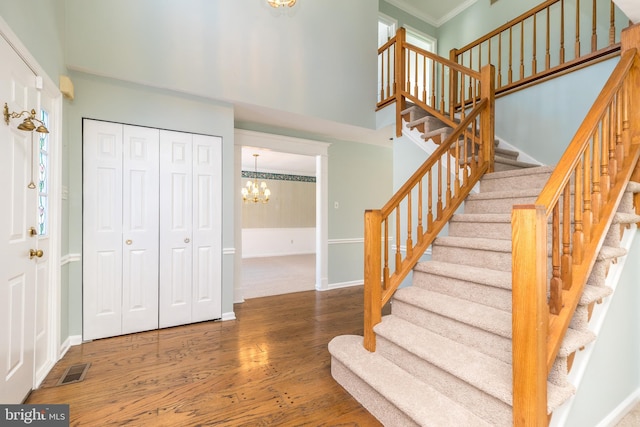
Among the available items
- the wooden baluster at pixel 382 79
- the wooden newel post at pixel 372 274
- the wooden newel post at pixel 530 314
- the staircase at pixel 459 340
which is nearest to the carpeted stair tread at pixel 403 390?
the staircase at pixel 459 340

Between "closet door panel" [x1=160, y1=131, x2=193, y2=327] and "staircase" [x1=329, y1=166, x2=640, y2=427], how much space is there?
1842 mm

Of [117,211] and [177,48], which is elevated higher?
[177,48]

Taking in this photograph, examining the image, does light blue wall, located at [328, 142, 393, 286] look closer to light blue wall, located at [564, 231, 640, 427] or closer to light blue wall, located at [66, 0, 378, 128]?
light blue wall, located at [66, 0, 378, 128]

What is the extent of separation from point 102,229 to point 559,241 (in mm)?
3476

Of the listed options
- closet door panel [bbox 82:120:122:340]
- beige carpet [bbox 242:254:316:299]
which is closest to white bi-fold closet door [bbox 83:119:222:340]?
closet door panel [bbox 82:120:122:340]

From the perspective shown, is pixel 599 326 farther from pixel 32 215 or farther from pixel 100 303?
pixel 100 303

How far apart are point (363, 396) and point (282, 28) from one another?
378cm

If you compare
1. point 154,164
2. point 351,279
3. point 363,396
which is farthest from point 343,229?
point 363,396

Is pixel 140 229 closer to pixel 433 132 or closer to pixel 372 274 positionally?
pixel 372 274

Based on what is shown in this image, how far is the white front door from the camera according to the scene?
5.32 ft

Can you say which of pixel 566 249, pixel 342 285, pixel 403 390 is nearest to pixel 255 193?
pixel 342 285

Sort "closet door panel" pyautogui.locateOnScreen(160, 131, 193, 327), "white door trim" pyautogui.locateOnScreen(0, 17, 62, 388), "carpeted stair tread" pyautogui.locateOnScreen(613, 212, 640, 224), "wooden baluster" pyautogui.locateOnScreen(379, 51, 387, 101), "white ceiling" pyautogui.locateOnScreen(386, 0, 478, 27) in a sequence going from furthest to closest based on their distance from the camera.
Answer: "white ceiling" pyautogui.locateOnScreen(386, 0, 478, 27) < "wooden baluster" pyautogui.locateOnScreen(379, 51, 387, 101) < "closet door panel" pyautogui.locateOnScreen(160, 131, 193, 327) < "white door trim" pyautogui.locateOnScreen(0, 17, 62, 388) < "carpeted stair tread" pyautogui.locateOnScreen(613, 212, 640, 224)

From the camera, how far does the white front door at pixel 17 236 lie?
1622mm

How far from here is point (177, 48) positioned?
118 inches
